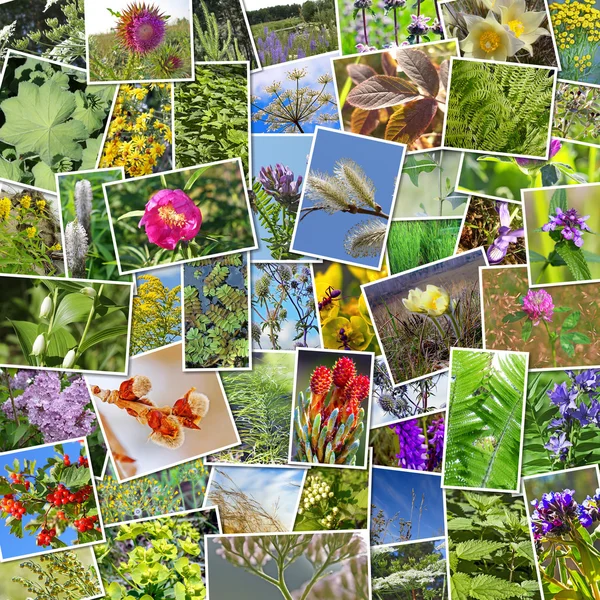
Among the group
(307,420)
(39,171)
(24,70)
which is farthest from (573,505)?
(24,70)

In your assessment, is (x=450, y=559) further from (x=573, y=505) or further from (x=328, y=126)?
(x=328, y=126)

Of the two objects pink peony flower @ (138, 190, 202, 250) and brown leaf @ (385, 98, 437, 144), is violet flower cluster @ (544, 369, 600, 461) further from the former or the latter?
pink peony flower @ (138, 190, 202, 250)

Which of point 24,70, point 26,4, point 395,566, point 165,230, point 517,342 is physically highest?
point 26,4

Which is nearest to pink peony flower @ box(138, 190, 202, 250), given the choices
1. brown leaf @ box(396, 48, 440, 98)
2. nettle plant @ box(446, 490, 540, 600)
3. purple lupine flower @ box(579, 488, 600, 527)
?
brown leaf @ box(396, 48, 440, 98)

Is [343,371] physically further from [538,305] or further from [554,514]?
[554,514]

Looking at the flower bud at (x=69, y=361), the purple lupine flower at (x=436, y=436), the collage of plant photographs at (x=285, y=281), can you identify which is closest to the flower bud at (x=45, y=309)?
the collage of plant photographs at (x=285, y=281)
